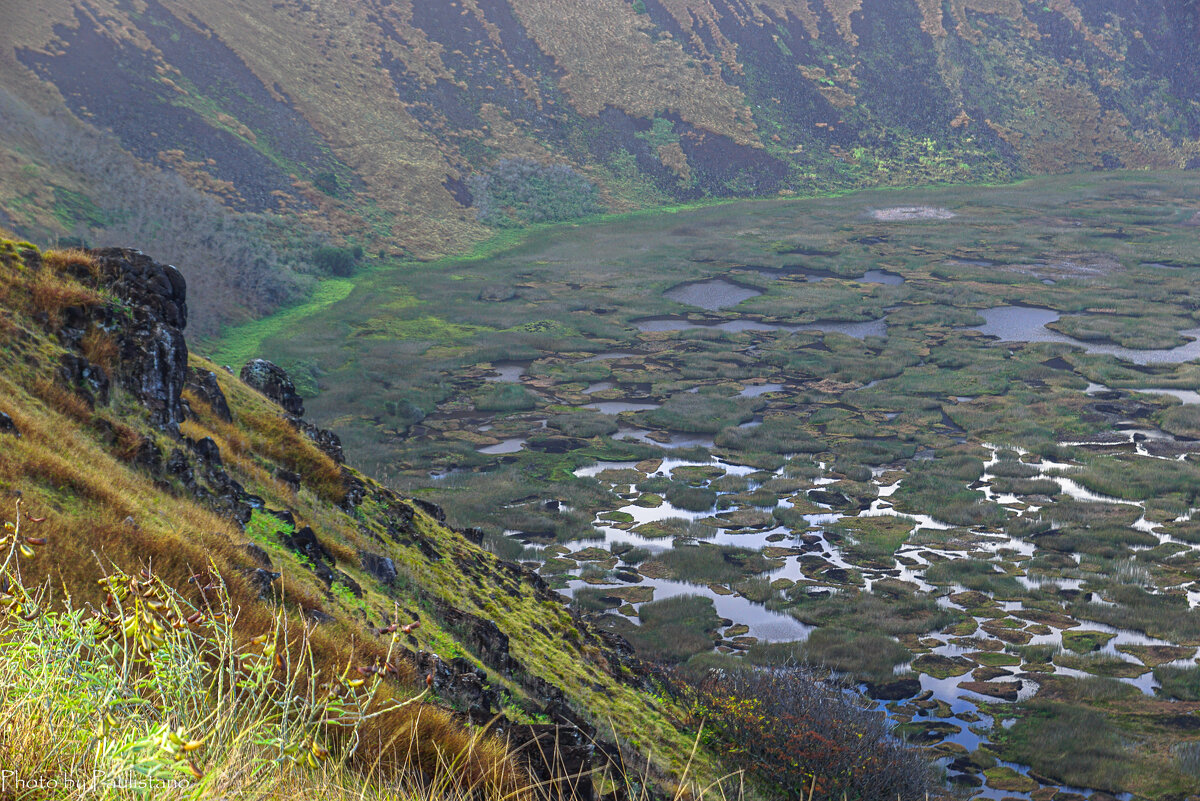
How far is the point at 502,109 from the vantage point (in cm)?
7225

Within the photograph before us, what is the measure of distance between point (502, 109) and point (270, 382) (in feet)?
197

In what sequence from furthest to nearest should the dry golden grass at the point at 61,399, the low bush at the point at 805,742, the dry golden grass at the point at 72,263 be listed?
the low bush at the point at 805,742, the dry golden grass at the point at 72,263, the dry golden grass at the point at 61,399

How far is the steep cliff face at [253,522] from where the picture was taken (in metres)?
6.58

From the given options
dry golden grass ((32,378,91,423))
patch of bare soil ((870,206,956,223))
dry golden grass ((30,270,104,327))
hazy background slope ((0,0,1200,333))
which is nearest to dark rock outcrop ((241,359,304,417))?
dry golden grass ((30,270,104,327))

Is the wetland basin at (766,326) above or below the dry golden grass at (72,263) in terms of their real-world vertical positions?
below

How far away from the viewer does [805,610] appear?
62.8ft

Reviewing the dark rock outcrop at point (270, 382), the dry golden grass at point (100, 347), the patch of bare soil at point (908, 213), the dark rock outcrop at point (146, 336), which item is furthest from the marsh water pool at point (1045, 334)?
the dry golden grass at point (100, 347)

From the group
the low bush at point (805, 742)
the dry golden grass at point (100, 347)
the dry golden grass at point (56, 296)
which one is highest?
the dry golden grass at point (56, 296)

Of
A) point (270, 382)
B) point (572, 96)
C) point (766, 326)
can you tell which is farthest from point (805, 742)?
point (572, 96)

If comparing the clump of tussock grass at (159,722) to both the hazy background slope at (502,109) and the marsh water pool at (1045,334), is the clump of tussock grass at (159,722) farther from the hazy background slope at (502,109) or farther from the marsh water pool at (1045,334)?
the marsh water pool at (1045,334)

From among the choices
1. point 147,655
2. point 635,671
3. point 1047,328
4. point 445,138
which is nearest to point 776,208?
point 445,138

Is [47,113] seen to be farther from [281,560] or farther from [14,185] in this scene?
[281,560]

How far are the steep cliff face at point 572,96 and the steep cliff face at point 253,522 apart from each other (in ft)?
95.3

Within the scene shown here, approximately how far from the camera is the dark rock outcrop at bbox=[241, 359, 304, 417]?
16.5 metres
